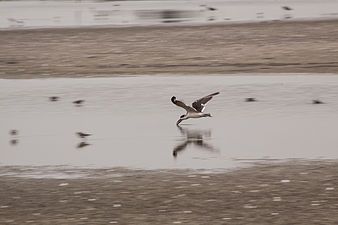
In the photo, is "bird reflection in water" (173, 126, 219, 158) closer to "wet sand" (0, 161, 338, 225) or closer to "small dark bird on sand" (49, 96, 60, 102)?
"wet sand" (0, 161, 338, 225)

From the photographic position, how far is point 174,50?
3419cm

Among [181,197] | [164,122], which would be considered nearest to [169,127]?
[164,122]

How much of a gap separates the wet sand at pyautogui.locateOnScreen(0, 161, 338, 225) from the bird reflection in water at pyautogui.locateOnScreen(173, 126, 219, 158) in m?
1.91

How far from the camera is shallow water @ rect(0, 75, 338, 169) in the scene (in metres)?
Result: 16.5

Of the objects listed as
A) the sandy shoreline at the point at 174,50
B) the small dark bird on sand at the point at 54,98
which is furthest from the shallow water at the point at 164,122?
the sandy shoreline at the point at 174,50

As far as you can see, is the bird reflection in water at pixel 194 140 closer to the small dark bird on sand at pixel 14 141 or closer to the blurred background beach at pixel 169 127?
the blurred background beach at pixel 169 127

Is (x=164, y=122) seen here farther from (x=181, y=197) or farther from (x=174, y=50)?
(x=174, y=50)

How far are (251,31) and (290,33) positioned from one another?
1.77 meters

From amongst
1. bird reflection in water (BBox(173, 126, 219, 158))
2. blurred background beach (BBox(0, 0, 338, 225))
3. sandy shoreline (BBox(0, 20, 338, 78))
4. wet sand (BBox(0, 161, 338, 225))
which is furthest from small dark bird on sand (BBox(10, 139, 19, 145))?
sandy shoreline (BBox(0, 20, 338, 78))

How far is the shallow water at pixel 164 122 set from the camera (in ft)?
54.2

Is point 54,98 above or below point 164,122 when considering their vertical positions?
above

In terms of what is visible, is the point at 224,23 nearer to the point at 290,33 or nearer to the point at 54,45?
the point at 290,33

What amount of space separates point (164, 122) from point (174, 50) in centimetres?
1417

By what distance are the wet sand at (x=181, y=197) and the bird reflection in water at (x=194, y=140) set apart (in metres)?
1.91
